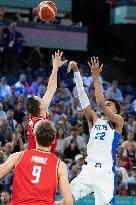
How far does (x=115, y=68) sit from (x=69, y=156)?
1143 cm

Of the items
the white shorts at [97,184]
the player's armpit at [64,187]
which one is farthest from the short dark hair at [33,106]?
the player's armpit at [64,187]

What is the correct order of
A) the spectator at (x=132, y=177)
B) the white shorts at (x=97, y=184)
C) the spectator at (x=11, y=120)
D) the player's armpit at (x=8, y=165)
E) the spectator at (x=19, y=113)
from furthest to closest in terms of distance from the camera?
the spectator at (x=19, y=113) < the spectator at (x=11, y=120) < the spectator at (x=132, y=177) < the white shorts at (x=97, y=184) < the player's armpit at (x=8, y=165)

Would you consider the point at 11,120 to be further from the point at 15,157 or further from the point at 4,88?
the point at 15,157

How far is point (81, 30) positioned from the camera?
2623 cm

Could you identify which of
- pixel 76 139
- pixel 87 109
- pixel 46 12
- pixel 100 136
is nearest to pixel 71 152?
pixel 76 139

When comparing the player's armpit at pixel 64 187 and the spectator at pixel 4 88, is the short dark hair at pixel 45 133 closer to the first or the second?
the player's armpit at pixel 64 187

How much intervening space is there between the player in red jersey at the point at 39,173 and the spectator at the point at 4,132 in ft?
32.6

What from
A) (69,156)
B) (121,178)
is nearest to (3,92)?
(69,156)

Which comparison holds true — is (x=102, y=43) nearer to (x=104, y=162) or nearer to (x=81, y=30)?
(x=81, y=30)

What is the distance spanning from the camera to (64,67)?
2391 centimetres

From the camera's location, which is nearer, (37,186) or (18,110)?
(37,186)

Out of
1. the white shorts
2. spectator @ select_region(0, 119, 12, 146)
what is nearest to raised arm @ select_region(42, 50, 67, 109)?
the white shorts

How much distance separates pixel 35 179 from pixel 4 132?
33.3ft

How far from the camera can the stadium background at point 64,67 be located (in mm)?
17250
